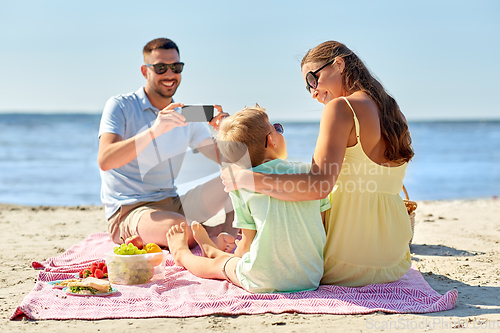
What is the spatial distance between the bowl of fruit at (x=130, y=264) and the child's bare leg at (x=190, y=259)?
0.27m

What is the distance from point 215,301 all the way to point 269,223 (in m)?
0.53

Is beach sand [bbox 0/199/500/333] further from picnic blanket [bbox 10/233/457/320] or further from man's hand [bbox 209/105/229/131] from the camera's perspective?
man's hand [bbox 209/105/229/131]

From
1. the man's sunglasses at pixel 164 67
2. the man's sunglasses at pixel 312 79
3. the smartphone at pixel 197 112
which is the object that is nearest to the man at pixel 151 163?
the man's sunglasses at pixel 164 67

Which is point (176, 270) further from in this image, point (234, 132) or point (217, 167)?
point (217, 167)

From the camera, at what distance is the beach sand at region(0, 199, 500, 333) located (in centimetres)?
240

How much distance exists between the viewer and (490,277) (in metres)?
3.38

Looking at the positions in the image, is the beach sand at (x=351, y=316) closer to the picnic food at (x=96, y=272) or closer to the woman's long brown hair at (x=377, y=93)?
the picnic food at (x=96, y=272)

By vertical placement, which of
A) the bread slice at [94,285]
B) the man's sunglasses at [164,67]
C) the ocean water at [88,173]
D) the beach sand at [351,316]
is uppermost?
the man's sunglasses at [164,67]

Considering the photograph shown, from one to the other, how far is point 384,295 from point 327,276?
366mm

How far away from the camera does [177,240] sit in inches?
143

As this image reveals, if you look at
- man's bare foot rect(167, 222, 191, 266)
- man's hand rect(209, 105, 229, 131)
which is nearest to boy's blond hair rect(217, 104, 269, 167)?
man's hand rect(209, 105, 229, 131)

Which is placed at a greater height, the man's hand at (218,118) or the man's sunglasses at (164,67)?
the man's sunglasses at (164,67)

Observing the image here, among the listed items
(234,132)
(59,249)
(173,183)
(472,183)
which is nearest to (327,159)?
(234,132)

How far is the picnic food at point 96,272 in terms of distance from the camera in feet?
10.6
